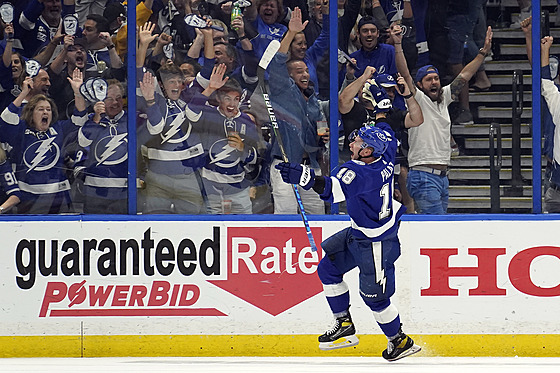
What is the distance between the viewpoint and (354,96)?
5605 mm

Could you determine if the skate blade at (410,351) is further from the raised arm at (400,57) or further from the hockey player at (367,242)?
the raised arm at (400,57)

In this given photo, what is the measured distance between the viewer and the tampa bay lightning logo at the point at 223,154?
18.5 feet

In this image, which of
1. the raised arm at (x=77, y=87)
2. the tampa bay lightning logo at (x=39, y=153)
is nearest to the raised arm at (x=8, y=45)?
the raised arm at (x=77, y=87)

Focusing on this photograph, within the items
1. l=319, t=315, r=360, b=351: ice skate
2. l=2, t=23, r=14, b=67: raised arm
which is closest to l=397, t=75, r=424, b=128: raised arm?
l=319, t=315, r=360, b=351: ice skate

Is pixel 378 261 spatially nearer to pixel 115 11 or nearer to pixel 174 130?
pixel 174 130

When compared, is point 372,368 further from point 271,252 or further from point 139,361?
point 139,361

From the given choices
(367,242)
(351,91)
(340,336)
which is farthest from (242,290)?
(351,91)

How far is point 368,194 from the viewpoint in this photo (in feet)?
17.1

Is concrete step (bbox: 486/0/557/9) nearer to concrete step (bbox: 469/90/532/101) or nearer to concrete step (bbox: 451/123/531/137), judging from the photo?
concrete step (bbox: 469/90/532/101)

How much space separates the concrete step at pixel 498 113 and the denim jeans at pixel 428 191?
0.52 m

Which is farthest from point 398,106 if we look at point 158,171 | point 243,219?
point 158,171

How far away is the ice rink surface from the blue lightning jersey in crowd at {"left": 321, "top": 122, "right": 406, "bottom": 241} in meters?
0.84

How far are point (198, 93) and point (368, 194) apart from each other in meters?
1.40

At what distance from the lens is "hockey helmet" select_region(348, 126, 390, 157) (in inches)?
208
